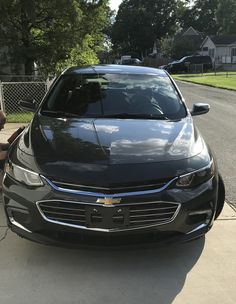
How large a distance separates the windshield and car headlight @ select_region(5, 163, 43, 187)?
123 centimetres

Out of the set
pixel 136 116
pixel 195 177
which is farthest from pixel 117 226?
pixel 136 116

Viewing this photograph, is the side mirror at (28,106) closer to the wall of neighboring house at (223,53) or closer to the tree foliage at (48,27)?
the tree foliage at (48,27)

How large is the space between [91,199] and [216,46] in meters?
67.1

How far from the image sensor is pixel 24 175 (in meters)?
3.83

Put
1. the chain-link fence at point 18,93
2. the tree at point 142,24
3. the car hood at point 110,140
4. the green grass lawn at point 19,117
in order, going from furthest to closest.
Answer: the tree at point 142,24 → the chain-link fence at point 18,93 → the green grass lawn at point 19,117 → the car hood at point 110,140

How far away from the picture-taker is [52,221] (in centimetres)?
367

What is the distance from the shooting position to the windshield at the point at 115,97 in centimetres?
511

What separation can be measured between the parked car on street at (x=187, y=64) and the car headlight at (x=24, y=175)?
44.1 meters

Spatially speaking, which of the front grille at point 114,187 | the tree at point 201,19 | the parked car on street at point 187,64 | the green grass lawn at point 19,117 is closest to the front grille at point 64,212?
the front grille at point 114,187

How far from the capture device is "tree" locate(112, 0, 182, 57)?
282 ft

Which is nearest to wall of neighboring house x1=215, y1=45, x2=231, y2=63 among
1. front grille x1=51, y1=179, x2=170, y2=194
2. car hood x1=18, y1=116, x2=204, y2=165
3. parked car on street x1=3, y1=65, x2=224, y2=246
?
car hood x1=18, y1=116, x2=204, y2=165

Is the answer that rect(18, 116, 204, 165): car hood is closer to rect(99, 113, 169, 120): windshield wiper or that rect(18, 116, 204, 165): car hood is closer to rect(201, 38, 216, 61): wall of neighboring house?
rect(99, 113, 169, 120): windshield wiper

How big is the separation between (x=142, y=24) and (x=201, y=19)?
17.0 metres

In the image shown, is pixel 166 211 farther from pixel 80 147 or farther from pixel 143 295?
pixel 80 147
